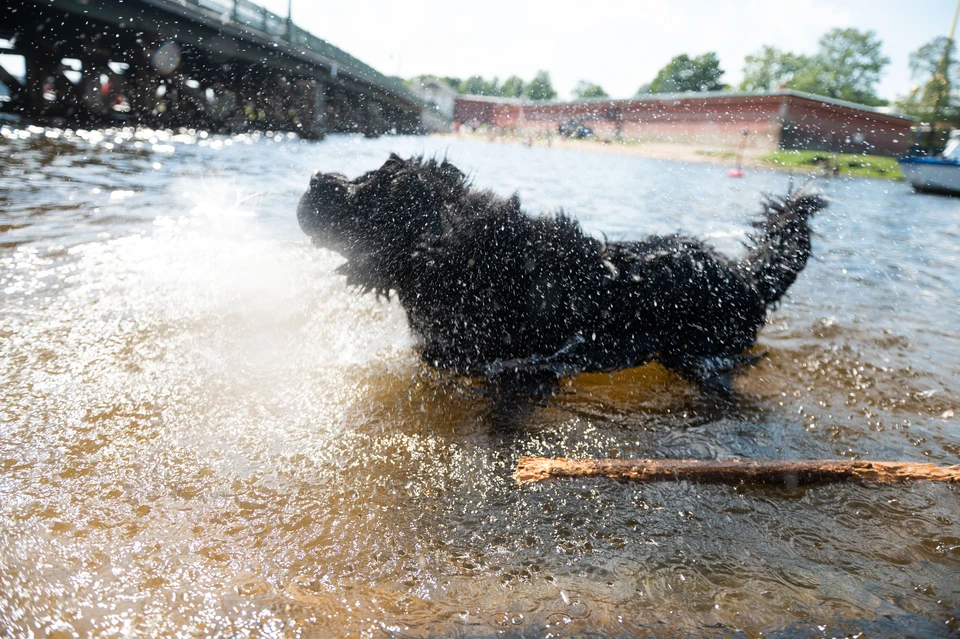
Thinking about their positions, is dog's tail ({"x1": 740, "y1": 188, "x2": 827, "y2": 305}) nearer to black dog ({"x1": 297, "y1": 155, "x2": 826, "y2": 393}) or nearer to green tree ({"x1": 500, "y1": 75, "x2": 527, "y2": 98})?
black dog ({"x1": 297, "y1": 155, "x2": 826, "y2": 393})

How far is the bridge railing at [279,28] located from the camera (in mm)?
23100

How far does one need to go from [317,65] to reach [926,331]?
33.2m

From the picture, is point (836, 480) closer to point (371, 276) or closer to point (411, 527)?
point (411, 527)

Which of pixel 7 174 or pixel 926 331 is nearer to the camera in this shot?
pixel 926 331

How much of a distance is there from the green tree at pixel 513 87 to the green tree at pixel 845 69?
39356 millimetres

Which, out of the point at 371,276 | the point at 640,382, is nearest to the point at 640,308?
the point at 640,382

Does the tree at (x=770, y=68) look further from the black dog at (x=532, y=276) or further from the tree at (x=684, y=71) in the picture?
the black dog at (x=532, y=276)

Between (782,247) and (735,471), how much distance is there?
2147 millimetres

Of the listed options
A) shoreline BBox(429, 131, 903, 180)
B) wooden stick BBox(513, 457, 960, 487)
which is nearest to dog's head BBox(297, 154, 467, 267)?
wooden stick BBox(513, 457, 960, 487)

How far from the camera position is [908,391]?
388 centimetres

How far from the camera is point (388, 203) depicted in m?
3.39

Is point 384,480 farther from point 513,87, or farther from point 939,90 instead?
point 513,87

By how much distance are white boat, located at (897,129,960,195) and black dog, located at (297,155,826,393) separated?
1141 inches

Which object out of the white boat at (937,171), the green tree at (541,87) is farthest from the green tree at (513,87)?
the white boat at (937,171)
